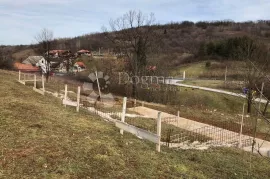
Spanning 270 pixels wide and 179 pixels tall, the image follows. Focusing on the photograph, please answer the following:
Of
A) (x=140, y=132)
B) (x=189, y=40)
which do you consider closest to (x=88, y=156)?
(x=140, y=132)

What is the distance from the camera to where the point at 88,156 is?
630 cm

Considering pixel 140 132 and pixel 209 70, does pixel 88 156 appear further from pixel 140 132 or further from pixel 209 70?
pixel 209 70

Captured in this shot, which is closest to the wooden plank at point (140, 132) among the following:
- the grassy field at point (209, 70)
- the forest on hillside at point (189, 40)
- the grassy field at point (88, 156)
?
the grassy field at point (88, 156)

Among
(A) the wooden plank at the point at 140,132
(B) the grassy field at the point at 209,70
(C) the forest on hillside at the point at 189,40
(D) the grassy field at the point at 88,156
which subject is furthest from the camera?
(C) the forest on hillside at the point at 189,40

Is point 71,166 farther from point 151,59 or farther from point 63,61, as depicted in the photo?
point 63,61

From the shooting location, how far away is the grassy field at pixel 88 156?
5.61 metres

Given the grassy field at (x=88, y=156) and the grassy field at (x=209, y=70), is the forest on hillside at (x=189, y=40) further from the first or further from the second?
the grassy field at (x=88, y=156)

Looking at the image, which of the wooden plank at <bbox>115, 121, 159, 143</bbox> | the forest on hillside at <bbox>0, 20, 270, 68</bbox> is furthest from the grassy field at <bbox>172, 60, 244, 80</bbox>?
the wooden plank at <bbox>115, 121, 159, 143</bbox>

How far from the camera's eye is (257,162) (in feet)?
29.2

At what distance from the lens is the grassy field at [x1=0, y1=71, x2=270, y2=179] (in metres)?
5.61

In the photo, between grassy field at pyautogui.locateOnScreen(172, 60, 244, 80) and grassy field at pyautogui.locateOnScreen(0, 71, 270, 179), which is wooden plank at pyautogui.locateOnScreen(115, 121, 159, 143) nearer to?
grassy field at pyautogui.locateOnScreen(0, 71, 270, 179)

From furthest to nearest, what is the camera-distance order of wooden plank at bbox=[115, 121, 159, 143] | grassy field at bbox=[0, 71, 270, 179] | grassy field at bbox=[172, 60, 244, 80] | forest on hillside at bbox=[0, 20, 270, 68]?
forest on hillside at bbox=[0, 20, 270, 68] < grassy field at bbox=[172, 60, 244, 80] < wooden plank at bbox=[115, 121, 159, 143] < grassy field at bbox=[0, 71, 270, 179]

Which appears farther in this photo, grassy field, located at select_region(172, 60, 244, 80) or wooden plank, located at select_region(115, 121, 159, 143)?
grassy field, located at select_region(172, 60, 244, 80)

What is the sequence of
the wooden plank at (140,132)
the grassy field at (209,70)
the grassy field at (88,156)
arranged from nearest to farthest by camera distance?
the grassy field at (88,156), the wooden plank at (140,132), the grassy field at (209,70)
